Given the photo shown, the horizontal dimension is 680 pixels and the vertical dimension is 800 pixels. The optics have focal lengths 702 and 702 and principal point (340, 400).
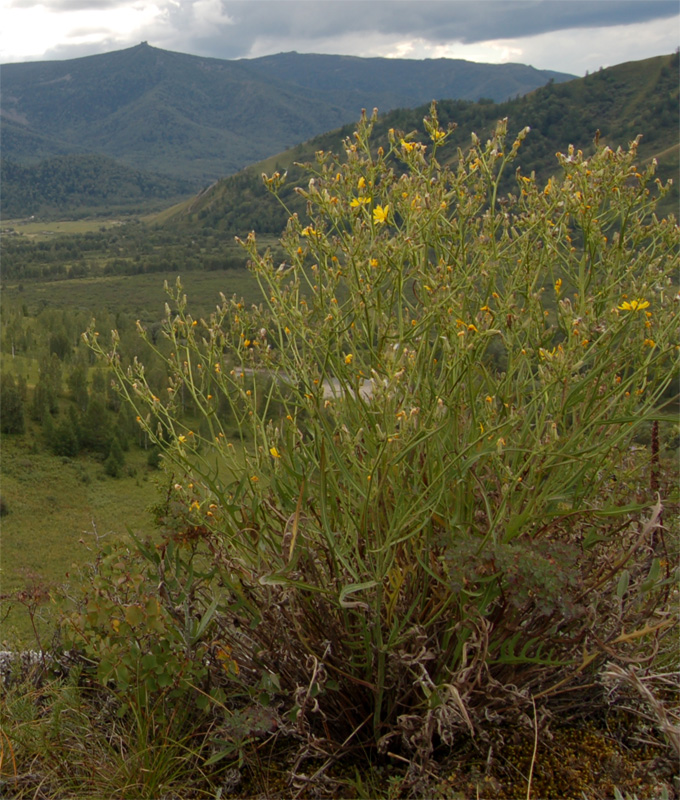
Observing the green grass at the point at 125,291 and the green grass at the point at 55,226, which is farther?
the green grass at the point at 55,226

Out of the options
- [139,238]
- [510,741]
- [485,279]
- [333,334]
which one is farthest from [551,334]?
[139,238]

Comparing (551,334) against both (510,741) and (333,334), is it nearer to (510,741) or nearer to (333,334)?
(333,334)

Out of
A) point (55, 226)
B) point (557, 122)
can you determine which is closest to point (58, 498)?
point (557, 122)

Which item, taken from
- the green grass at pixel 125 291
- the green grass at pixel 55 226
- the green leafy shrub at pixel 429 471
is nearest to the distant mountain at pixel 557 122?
the green grass at pixel 125 291

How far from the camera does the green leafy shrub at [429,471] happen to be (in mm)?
2113

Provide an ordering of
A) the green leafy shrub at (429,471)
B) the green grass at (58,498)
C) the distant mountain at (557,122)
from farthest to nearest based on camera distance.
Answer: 1. the distant mountain at (557,122)
2. the green grass at (58,498)
3. the green leafy shrub at (429,471)

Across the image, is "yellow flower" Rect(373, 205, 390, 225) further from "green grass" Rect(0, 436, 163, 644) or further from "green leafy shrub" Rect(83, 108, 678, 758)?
"green grass" Rect(0, 436, 163, 644)

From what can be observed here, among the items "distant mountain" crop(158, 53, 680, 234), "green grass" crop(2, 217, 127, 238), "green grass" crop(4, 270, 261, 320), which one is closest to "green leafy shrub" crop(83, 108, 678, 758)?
"green grass" crop(4, 270, 261, 320)

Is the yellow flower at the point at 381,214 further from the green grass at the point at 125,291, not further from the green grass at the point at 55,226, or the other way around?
the green grass at the point at 55,226

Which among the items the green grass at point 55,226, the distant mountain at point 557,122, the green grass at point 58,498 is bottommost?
the green grass at point 58,498

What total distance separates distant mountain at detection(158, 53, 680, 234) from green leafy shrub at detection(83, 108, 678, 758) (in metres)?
86.4

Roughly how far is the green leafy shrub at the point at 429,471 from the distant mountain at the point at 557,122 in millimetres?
86420

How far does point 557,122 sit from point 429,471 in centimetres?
12443

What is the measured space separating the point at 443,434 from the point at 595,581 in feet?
2.34
